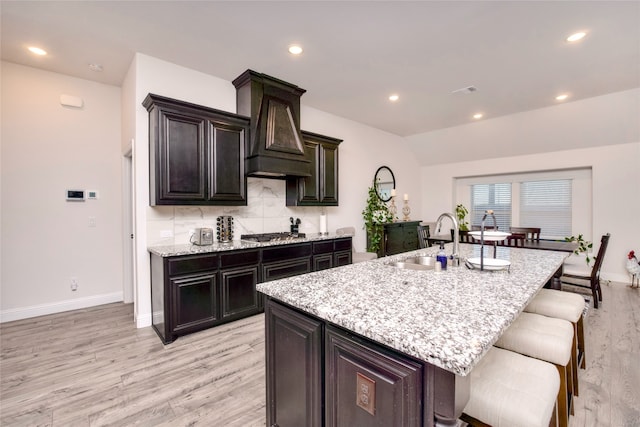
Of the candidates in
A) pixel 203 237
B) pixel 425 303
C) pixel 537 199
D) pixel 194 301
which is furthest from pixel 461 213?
pixel 425 303

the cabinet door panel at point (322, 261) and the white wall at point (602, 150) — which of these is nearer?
the cabinet door panel at point (322, 261)

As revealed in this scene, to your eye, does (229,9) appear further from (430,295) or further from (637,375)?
(637,375)

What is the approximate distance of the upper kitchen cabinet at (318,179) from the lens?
4133 mm

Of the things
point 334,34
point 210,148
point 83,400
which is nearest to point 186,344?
point 83,400

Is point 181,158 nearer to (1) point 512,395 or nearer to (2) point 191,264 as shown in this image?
(2) point 191,264

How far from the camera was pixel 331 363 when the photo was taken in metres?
1.13

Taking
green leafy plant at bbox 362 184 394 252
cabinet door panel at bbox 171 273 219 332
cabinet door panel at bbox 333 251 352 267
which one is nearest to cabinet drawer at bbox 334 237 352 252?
cabinet door panel at bbox 333 251 352 267

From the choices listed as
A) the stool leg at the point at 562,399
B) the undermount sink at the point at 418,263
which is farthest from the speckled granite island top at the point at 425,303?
the stool leg at the point at 562,399

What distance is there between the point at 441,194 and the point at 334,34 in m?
5.20

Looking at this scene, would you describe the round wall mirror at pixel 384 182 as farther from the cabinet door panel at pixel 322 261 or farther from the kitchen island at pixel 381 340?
the kitchen island at pixel 381 340

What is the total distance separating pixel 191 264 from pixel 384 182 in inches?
168

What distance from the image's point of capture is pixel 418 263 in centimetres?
226

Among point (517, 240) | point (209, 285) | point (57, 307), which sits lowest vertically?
point (57, 307)

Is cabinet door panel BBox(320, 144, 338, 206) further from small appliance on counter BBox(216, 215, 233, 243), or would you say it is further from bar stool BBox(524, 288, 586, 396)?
bar stool BBox(524, 288, 586, 396)
